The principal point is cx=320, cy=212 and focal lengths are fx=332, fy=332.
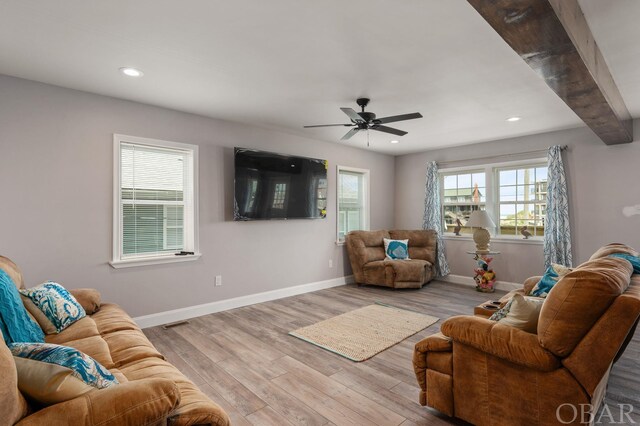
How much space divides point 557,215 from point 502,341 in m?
4.14

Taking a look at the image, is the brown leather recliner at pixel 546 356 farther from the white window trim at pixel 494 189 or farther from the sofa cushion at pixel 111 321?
the white window trim at pixel 494 189

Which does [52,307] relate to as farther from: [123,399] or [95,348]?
[123,399]

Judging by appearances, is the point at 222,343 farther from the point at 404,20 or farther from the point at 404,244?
the point at 404,244

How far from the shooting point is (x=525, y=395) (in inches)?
69.9

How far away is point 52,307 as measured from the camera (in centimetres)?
238

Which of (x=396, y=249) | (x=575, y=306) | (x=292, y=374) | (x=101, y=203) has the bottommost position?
(x=292, y=374)

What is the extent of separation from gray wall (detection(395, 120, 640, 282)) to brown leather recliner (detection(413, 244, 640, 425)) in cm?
335

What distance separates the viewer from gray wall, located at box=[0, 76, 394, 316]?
310 centimetres

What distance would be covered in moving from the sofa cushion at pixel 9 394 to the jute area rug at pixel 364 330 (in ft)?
7.86

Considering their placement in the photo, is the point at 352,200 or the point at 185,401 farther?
the point at 352,200

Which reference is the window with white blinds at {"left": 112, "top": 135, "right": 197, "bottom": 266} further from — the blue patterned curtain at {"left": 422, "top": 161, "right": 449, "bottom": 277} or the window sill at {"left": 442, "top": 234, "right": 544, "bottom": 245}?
the window sill at {"left": 442, "top": 234, "right": 544, "bottom": 245}

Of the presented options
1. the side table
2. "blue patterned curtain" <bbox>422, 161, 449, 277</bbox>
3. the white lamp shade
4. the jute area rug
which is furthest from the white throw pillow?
"blue patterned curtain" <bbox>422, 161, 449, 277</bbox>

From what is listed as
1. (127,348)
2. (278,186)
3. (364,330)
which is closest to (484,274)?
(364,330)

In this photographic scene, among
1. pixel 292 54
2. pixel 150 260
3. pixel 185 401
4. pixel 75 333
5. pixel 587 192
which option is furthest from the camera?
pixel 587 192
